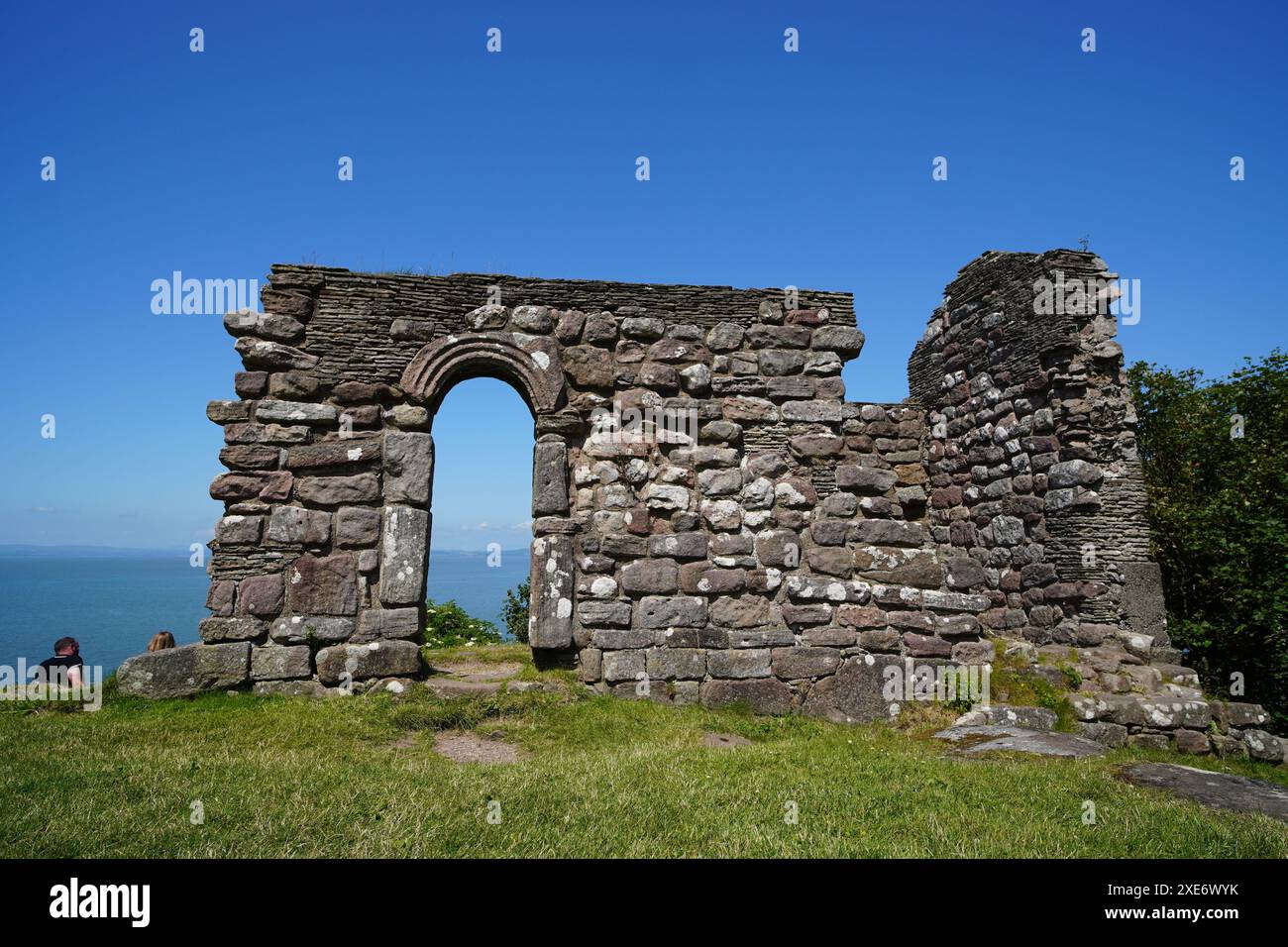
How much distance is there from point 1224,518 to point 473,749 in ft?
43.2

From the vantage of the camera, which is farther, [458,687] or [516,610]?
[516,610]

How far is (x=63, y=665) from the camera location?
9.09m

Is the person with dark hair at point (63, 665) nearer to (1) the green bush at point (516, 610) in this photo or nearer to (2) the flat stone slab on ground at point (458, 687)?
(2) the flat stone slab on ground at point (458, 687)

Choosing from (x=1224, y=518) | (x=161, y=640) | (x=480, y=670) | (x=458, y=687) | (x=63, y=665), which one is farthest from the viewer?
(x=1224, y=518)

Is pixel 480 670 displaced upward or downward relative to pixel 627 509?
downward

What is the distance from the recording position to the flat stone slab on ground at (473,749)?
6.30 metres

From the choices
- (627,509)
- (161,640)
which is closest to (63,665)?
(161,640)

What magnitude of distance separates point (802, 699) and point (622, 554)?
2.63 meters

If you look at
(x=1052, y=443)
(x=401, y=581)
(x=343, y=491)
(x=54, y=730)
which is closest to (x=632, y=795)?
(x=401, y=581)

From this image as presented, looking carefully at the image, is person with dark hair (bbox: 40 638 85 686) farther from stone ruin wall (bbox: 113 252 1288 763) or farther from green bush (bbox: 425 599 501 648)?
green bush (bbox: 425 599 501 648)

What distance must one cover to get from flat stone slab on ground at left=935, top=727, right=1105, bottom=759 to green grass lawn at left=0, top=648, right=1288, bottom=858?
12.4 inches

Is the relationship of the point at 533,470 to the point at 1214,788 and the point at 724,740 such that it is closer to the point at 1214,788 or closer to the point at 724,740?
the point at 724,740
